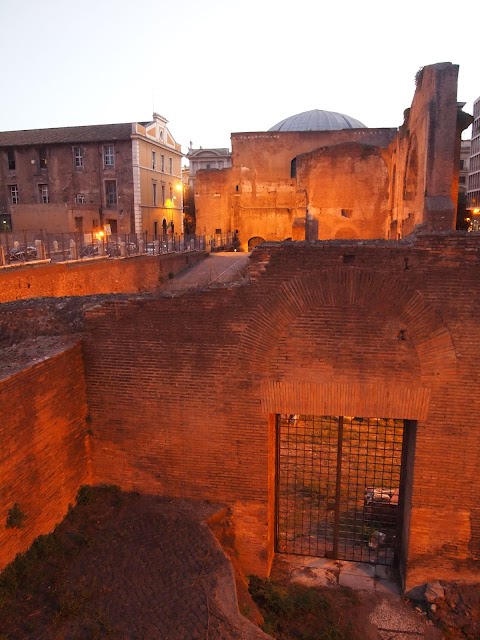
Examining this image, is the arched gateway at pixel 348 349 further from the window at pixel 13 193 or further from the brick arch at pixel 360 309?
the window at pixel 13 193

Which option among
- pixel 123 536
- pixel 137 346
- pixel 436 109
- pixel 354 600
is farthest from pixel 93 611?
pixel 436 109

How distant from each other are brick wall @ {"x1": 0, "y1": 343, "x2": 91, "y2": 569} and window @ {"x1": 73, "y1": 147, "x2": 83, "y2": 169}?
30416 mm

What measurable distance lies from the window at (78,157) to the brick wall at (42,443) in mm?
30416

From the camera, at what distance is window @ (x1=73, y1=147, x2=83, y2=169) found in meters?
34.0

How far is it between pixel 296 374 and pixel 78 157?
104 feet

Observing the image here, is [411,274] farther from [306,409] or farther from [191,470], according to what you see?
[191,470]

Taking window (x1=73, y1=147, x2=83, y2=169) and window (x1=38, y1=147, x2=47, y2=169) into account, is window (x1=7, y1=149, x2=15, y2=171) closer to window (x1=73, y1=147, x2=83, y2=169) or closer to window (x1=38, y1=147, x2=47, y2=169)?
window (x1=38, y1=147, x2=47, y2=169)

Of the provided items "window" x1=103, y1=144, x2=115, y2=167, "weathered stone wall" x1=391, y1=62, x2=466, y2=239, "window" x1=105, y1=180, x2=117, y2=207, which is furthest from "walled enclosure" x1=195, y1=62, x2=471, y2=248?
"window" x1=103, y1=144, x2=115, y2=167

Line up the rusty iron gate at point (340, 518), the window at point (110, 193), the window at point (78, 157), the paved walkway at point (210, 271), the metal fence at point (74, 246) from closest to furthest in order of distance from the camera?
the rusty iron gate at point (340, 518), the metal fence at point (74, 246), the paved walkway at point (210, 271), the window at point (78, 157), the window at point (110, 193)

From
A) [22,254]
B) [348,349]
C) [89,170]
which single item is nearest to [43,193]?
[89,170]

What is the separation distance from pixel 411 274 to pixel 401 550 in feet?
13.6

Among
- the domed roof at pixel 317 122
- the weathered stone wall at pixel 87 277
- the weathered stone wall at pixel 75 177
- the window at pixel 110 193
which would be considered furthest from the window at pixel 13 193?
the domed roof at pixel 317 122

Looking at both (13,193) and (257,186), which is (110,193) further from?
(257,186)

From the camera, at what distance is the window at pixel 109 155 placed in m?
33.6
